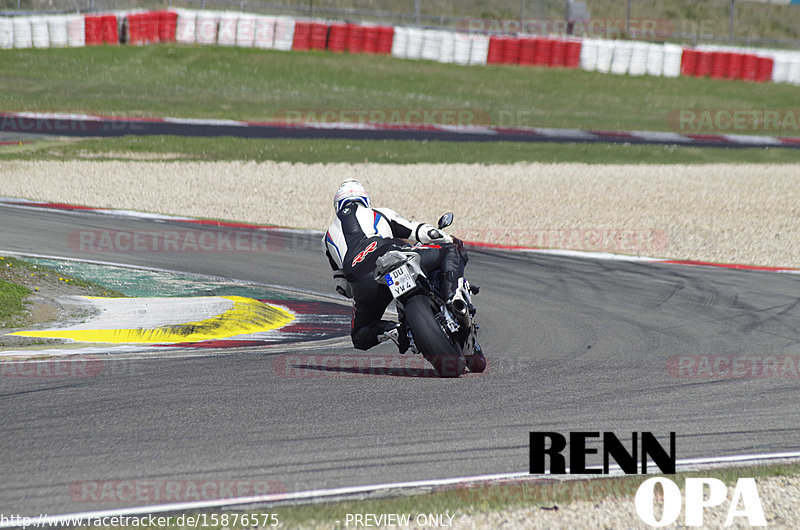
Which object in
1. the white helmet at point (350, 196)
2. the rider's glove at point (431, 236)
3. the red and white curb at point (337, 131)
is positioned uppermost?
the red and white curb at point (337, 131)

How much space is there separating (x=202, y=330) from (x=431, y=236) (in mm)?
2777

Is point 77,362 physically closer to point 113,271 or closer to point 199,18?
point 113,271

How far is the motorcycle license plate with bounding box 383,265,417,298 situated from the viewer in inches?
263

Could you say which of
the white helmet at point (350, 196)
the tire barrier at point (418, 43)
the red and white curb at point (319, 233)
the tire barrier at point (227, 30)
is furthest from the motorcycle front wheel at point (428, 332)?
the tire barrier at point (227, 30)

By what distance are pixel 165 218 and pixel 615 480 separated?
1155 cm

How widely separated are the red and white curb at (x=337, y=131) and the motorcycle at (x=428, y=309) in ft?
57.1

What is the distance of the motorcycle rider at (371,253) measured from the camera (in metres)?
6.99

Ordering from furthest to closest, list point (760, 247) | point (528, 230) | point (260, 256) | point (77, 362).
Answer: point (528, 230)
point (760, 247)
point (260, 256)
point (77, 362)

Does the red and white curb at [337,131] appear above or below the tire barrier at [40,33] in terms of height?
below

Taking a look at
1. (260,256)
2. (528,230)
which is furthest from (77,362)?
(528,230)

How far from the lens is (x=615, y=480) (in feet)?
17.9

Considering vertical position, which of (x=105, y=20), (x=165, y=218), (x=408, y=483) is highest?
(x=105, y=20)

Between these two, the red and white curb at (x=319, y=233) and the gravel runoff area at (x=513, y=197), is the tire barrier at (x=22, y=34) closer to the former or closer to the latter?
the gravel runoff area at (x=513, y=197)

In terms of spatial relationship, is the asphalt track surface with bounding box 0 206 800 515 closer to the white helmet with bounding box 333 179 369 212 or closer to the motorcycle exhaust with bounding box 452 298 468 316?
the motorcycle exhaust with bounding box 452 298 468 316
